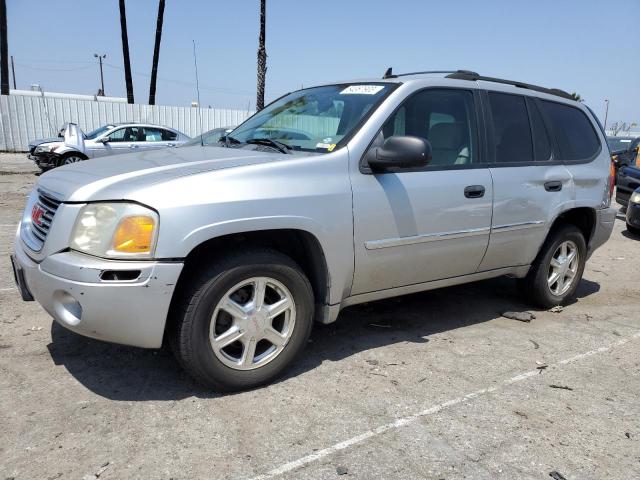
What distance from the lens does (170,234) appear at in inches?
104

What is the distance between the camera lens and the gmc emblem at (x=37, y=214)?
303cm

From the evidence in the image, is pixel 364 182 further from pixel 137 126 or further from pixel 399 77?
pixel 137 126

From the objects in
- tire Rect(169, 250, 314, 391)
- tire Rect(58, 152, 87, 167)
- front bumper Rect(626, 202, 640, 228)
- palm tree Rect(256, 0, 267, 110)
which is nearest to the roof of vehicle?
tire Rect(169, 250, 314, 391)

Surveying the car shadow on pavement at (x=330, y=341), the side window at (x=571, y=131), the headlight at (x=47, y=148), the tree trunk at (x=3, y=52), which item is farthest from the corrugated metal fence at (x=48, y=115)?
the side window at (x=571, y=131)

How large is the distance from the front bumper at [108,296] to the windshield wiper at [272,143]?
1.16 metres

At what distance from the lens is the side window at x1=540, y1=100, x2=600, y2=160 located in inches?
183

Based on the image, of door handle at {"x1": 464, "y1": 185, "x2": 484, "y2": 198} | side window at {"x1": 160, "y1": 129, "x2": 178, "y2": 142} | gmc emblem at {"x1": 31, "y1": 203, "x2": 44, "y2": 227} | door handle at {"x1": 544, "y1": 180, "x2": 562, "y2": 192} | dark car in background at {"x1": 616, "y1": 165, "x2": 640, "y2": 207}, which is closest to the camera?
gmc emblem at {"x1": 31, "y1": 203, "x2": 44, "y2": 227}

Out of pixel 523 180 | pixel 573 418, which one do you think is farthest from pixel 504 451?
pixel 523 180

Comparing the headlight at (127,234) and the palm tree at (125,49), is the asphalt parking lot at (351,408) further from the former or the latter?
the palm tree at (125,49)

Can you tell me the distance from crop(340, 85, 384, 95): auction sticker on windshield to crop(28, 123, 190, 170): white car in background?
1113cm

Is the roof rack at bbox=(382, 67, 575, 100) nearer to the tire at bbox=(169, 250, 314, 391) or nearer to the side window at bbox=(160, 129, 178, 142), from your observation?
the tire at bbox=(169, 250, 314, 391)

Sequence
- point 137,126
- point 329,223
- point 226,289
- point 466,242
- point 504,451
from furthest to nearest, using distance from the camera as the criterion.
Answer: point 137,126
point 466,242
point 329,223
point 226,289
point 504,451

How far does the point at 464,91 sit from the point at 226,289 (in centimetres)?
236

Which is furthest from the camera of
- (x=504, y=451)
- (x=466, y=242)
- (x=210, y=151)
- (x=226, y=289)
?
(x=466, y=242)
